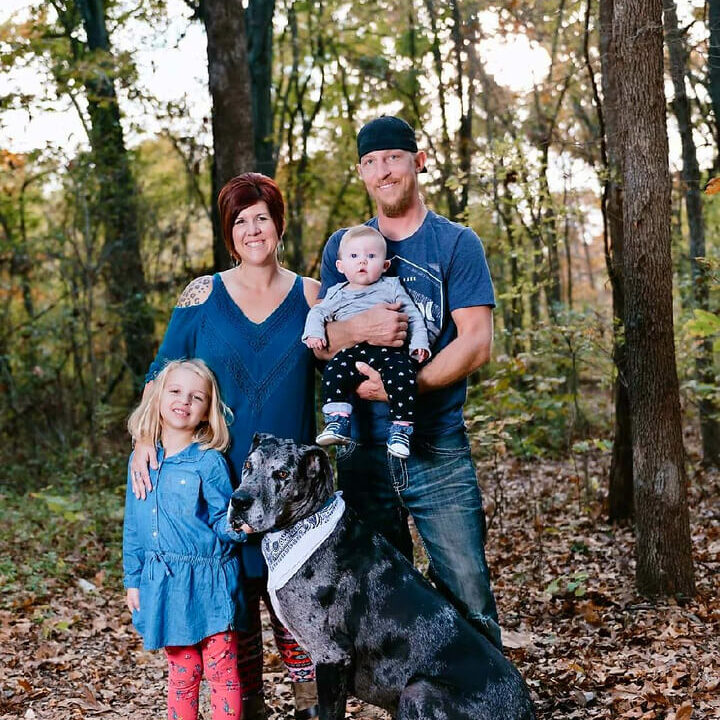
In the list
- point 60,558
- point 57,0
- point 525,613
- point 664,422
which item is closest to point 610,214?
point 664,422

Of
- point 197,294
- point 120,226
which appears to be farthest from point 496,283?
point 197,294

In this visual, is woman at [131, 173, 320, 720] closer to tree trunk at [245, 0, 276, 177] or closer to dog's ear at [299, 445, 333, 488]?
dog's ear at [299, 445, 333, 488]

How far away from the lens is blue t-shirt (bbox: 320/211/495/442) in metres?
3.53

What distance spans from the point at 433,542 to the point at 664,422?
2711mm

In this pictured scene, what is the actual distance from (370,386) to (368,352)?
15cm

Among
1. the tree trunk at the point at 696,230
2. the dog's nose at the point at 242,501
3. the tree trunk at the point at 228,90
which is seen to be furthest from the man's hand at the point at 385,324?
the tree trunk at the point at 696,230

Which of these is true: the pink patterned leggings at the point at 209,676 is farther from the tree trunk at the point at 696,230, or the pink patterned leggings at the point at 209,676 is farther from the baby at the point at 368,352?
the tree trunk at the point at 696,230

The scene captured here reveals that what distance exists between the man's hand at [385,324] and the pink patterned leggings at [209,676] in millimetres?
1518

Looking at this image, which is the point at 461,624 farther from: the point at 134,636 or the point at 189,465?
the point at 134,636

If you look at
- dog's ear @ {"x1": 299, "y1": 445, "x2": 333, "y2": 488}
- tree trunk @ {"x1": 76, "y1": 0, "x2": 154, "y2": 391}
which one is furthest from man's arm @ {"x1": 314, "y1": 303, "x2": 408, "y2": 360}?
tree trunk @ {"x1": 76, "y1": 0, "x2": 154, "y2": 391}

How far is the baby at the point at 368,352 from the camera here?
3396 mm

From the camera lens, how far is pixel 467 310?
351 cm

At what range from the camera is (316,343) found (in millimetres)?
3643

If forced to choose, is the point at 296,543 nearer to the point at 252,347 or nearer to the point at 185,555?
the point at 185,555
